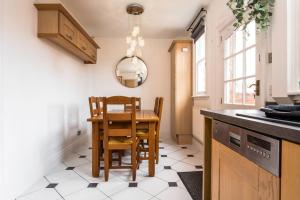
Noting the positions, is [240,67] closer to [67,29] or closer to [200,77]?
[200,77]

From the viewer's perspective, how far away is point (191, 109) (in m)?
4.03

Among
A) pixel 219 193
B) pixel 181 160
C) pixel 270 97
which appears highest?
pixel 270 97

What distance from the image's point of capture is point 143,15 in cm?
346

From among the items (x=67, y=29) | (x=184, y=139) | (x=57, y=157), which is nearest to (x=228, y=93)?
(x=184, y=139)

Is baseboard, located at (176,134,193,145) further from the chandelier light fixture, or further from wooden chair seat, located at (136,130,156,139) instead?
the chandelier light fixture

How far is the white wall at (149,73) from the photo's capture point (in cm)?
470

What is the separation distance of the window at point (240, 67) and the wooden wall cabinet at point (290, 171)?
4.85 ft

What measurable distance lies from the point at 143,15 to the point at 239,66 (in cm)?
199

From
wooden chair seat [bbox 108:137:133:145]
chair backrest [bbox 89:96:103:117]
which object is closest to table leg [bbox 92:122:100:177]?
wooden chair seat [bbox 108:137:133:145]

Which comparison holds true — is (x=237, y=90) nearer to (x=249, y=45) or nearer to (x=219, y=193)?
(x=249, y=45)

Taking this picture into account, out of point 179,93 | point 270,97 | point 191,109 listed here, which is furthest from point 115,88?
point 270,97

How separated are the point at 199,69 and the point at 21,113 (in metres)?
3.04

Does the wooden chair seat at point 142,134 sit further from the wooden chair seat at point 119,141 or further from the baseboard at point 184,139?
the baseboard at point 184,139

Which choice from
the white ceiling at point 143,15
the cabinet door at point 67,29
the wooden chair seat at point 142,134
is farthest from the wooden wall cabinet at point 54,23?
the wooden chair seat at point 142,134
